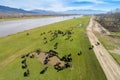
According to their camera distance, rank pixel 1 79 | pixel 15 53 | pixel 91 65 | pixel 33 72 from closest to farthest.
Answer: pixel 1 79 → pixel 33 72 → pixel 91 65 → pixel 15 53

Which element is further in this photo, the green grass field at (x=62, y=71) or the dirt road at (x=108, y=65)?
the dirt road at (x=108, y=65)

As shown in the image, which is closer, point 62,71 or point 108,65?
point 62,71

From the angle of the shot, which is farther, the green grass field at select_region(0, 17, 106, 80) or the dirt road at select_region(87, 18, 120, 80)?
the dirt road at select_region(87, 18, 120, 80)

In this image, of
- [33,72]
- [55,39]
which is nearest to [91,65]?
[33,72]

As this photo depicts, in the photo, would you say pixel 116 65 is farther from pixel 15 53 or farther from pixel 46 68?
pixel 15 53

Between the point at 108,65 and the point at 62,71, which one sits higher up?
the point at 62,71

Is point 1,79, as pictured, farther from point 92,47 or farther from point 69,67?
point 92,47

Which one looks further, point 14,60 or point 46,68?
point 14,60

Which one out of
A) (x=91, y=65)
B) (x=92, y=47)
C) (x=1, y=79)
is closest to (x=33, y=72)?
(x=1, y=79)

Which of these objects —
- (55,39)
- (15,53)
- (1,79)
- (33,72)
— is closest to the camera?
(1,79)
